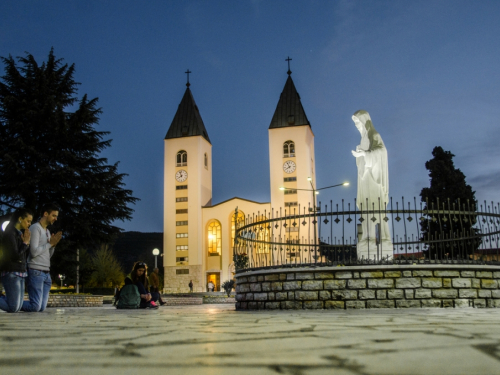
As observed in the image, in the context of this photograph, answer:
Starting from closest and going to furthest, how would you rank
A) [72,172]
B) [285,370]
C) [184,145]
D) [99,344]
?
[285,370] → [99,344] → [72,172] → [184,145]

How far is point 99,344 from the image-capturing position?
2969 millimetres

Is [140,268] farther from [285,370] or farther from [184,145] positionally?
[184,145]

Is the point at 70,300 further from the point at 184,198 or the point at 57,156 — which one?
the point at 184,198

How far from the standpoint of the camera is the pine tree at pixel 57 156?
2006 cm

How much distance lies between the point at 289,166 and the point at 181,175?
14.7 metres

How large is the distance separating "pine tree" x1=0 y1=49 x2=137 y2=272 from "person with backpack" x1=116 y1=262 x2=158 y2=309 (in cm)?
1048

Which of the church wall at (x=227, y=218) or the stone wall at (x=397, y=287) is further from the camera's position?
the church wall at (x=227, y=218)

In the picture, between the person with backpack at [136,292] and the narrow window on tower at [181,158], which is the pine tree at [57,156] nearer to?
the person with backpack at [136,292]

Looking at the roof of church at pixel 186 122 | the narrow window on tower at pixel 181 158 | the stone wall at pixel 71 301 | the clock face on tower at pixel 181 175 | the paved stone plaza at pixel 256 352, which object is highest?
the roof of church at pixel 186 122

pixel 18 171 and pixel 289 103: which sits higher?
pixel 289 103

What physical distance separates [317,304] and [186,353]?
6899 millimetres

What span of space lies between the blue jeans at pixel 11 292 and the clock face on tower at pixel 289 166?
182ft

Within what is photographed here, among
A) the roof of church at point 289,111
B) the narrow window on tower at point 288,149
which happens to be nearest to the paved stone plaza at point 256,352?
the narrow window on tower at point 288,149

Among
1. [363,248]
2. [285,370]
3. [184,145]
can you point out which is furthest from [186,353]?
[184,145]
